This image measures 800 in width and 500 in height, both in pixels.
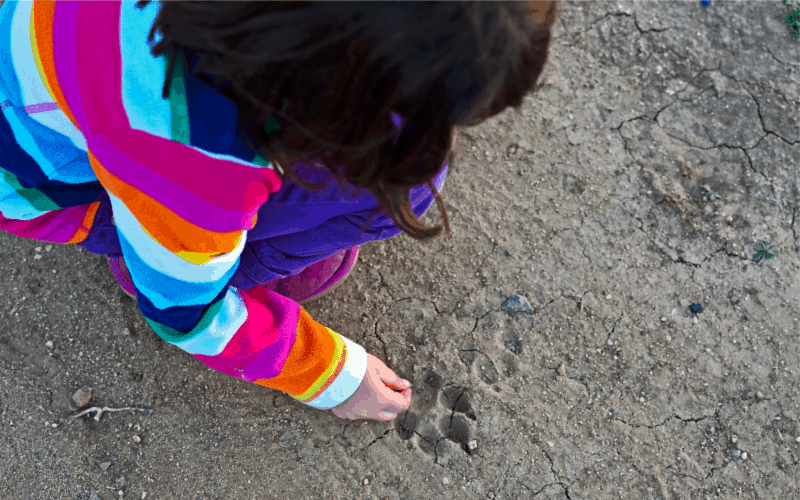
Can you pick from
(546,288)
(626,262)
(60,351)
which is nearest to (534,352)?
(546,288)

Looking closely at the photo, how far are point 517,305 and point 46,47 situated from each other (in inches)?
54.2

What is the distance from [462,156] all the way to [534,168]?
0.82ft

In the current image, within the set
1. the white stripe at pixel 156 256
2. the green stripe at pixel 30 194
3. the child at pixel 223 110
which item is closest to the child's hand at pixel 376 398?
the child at pixel 223 110

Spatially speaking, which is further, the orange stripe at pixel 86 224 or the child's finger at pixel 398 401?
the child's finger at pixel 398 401

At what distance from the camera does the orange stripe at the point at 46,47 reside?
77 centimetres

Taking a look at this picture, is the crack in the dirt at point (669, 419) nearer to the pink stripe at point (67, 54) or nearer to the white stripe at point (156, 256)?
the white stripe at point (156, 256)

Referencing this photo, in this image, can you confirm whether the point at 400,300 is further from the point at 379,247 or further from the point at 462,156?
the point at 462,156

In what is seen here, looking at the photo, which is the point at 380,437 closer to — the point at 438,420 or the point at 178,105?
the point at 438,420

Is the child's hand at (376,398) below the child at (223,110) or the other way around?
below

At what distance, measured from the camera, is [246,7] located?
623mm

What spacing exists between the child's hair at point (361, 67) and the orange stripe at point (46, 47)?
0.19 m

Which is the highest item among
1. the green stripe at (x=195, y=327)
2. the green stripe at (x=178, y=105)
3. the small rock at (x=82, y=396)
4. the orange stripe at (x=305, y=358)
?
the green stripe at (x=178, y=105)

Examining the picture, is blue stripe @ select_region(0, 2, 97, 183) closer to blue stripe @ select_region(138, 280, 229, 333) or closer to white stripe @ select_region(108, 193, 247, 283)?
white stripe @ select_region(108, 193, 247, 283)

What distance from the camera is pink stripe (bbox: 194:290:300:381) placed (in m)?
1.10
